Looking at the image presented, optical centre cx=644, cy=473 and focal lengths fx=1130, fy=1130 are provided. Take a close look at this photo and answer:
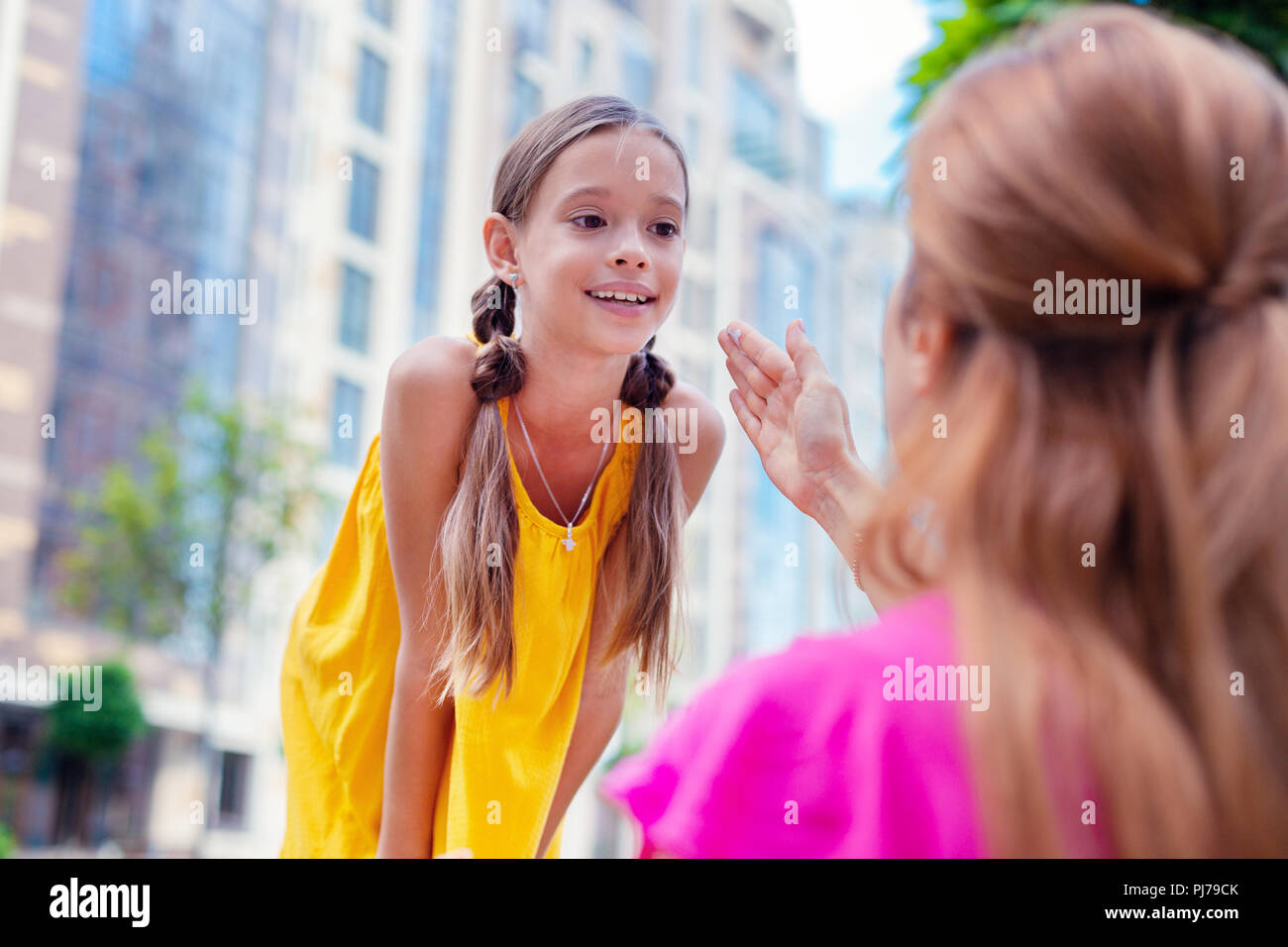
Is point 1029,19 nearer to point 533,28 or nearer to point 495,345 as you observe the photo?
point 495,345

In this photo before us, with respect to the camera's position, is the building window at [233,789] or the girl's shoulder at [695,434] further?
the building window at [233,789]

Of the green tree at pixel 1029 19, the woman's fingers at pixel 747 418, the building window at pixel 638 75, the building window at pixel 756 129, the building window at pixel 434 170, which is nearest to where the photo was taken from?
the woman's fingers at pixel 747 418

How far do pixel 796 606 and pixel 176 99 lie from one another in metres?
17.9

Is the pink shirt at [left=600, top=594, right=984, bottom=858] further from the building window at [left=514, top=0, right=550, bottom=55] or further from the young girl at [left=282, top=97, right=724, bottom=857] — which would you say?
the building window at [left=514, top=0, right=550, bottom=55]

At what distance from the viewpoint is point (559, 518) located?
5.87 feet

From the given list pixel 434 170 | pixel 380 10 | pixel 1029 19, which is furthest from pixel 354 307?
pixel 1029 19

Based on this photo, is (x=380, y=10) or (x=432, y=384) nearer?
(x=432, y=384)

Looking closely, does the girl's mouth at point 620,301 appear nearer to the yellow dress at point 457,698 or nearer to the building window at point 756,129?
the yellow dress at point 457,698

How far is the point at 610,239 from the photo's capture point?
63.7 inches

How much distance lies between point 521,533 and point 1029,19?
1.87 meters

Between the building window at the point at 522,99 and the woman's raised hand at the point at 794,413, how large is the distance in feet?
70.9

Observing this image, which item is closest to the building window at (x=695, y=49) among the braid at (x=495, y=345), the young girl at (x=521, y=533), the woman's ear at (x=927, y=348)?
the braid at (x=495, y=345)

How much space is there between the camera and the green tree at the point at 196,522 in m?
14.3
